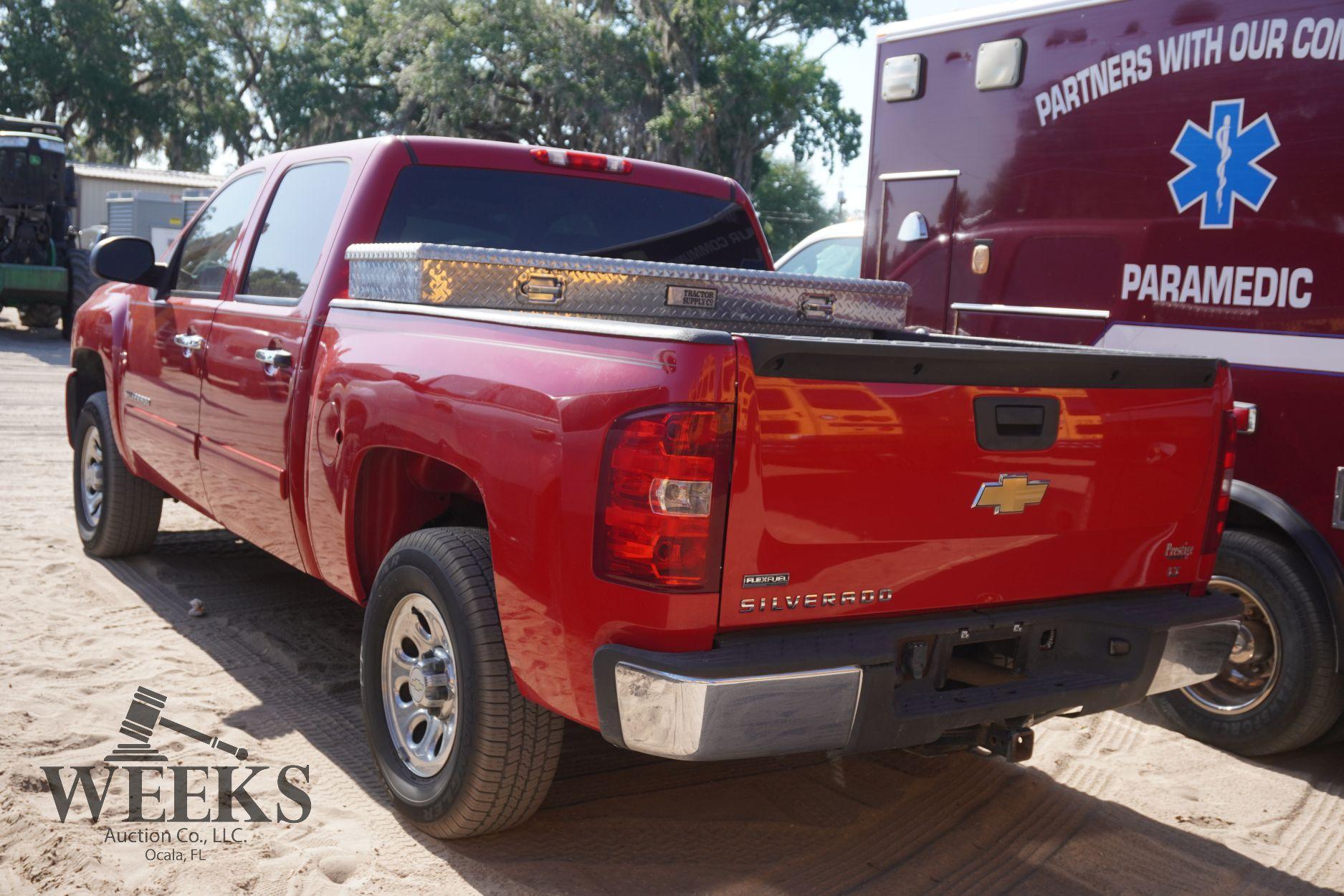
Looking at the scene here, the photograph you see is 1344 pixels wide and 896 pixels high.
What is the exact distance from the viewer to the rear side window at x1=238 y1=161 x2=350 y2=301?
438 centimetres

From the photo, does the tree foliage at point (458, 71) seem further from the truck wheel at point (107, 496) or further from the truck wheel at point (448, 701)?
the truck wheel at point (448, 701)

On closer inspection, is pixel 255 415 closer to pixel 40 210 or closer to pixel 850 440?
pixel 850 440

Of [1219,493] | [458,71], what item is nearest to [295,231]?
[1219,493]

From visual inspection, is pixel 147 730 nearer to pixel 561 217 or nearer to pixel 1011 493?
pixel 561 217

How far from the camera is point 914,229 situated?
565cm

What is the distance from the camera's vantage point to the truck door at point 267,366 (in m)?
4.21

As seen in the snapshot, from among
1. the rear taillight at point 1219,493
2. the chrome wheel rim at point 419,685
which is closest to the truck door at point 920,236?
the rear taillight at point 1219,493

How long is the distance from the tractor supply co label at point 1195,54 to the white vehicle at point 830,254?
3.05 meters

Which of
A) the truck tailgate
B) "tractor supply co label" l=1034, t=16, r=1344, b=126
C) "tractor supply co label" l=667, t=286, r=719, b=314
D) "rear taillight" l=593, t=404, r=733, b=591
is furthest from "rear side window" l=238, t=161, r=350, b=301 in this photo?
"tractor supply co label" l=1034, t=16, r=1344, b=126

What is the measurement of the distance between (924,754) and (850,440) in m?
0.95

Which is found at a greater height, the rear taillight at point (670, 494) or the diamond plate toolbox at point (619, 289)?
the diamond plate toolbox at point (619, 289)

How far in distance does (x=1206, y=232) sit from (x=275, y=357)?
3.32m

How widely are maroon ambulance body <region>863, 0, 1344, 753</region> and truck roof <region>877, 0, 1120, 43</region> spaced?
13mm

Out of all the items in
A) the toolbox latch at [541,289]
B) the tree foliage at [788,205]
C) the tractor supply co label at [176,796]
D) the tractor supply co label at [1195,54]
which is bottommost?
the tractor supply co label at [176,796]
